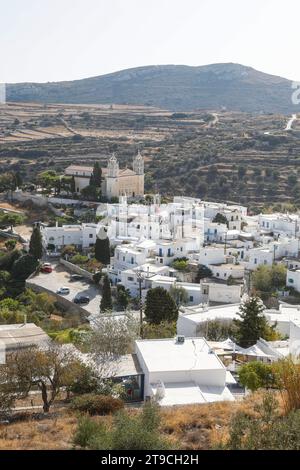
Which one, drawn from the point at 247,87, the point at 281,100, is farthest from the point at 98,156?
the point at 247,87

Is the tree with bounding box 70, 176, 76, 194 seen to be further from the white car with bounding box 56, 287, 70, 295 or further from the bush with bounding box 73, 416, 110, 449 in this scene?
the bush with bounding box 73, 416, 110, 449

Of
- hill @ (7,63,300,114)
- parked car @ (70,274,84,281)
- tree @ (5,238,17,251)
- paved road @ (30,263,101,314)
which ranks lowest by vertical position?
paved road @ (30,263,101,314)

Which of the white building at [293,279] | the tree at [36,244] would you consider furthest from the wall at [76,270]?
the white building at [293,279]

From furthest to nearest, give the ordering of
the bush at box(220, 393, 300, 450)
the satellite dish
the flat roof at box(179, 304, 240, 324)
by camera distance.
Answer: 1. the satellite dish
2. the flat roof at box(179, 304, 240, 324)
3. the bush at box(220, 393, 300, 450)

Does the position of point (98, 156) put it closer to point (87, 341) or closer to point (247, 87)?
point (87, 341)

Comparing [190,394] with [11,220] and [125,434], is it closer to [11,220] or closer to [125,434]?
[125,434]

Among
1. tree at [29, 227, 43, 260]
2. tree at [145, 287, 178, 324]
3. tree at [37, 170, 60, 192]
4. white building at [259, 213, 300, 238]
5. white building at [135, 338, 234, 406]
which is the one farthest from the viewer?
tree at [37, 170, 60, 192]

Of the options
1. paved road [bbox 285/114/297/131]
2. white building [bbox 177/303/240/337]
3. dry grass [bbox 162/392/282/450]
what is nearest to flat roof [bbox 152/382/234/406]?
dry grass [bbox 162/392/282/450]
